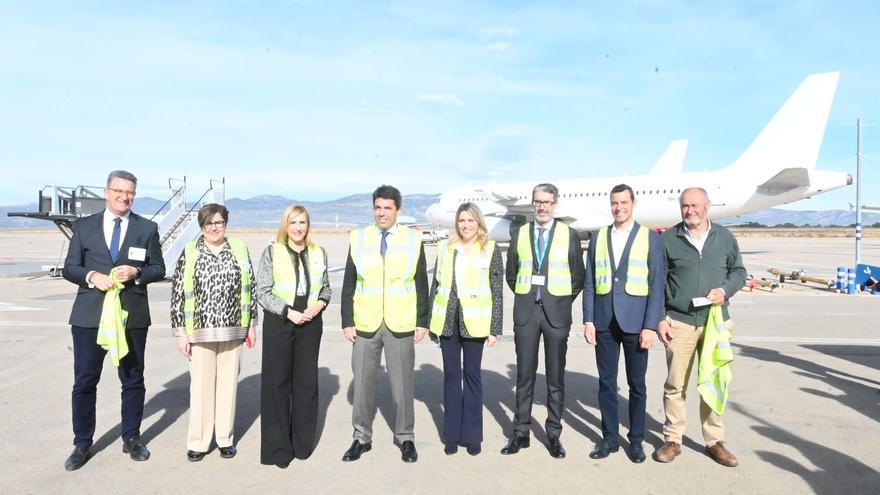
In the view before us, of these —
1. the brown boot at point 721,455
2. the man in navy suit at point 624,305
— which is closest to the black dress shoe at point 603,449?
the man in navy suit at point 624,305

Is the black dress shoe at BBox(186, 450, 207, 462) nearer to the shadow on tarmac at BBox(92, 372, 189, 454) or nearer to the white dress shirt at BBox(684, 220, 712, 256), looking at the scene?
the shadow on tarmac at BBox(92, 372, 189, 454)

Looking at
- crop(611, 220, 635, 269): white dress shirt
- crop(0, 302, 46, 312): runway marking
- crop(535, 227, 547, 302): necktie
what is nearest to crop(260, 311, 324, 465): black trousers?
crop(535, 227, 547, 302): necktie

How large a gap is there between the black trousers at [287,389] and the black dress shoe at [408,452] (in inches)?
27.8

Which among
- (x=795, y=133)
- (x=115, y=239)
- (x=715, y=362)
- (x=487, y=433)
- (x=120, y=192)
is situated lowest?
(x=487, y=433)

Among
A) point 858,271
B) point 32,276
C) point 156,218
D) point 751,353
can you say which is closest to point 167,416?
point 751,353

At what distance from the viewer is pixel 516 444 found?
14.6 ft

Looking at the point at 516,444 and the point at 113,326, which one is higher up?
the point at 113,326

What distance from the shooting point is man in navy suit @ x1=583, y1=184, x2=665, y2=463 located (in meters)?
4.30

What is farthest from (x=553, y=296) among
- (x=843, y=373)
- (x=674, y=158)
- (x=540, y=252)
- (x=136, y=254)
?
(x=674, y=158)

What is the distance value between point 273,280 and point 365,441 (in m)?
1.43

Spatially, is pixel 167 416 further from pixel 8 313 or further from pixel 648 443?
pixel 8 313

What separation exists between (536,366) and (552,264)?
0.83 metres

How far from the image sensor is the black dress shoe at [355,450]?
423cm

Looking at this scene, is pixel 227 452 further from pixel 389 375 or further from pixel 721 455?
pixel 721 455
